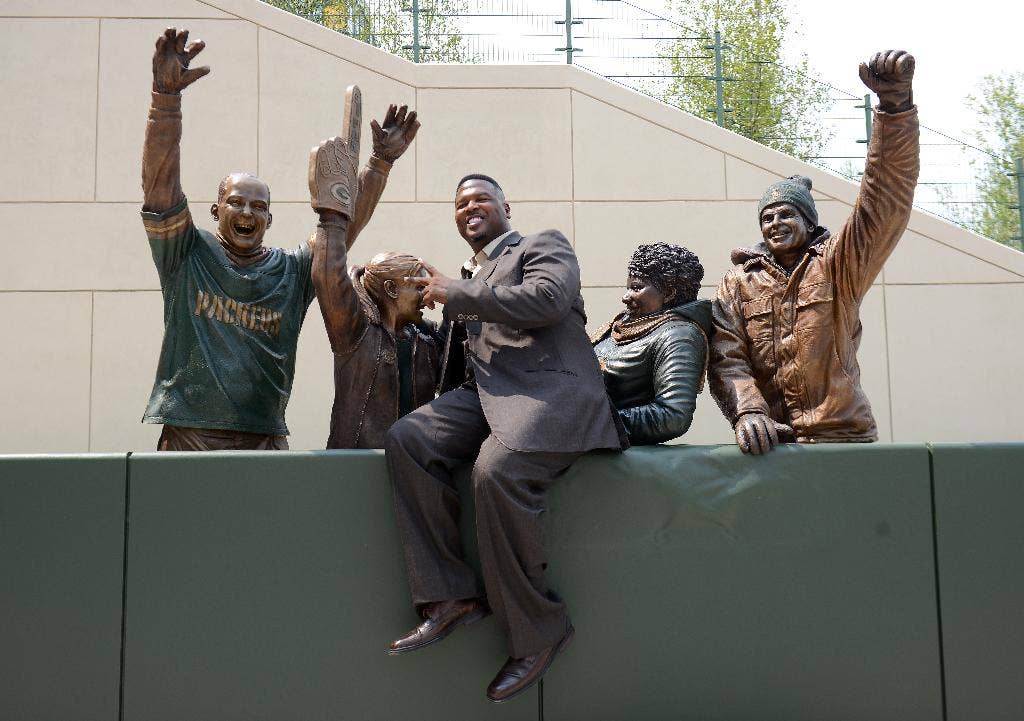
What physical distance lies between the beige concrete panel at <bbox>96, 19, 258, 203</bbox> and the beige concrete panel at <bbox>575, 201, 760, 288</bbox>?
337cm

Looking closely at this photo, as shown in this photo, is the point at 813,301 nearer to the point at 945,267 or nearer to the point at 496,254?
the point at 496,254

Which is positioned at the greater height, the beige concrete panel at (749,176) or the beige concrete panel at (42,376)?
the beige concrete panel at (749,176)

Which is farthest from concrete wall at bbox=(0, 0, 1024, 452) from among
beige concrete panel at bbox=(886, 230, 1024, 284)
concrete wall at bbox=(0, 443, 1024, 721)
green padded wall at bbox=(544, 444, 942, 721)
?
green padded wall at bbox=(544, 444, 942, 721)

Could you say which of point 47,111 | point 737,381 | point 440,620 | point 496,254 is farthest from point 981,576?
point 47,111

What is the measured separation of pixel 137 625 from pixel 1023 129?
1733 centimetres

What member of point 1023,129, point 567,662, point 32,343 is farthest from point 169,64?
point 1023,129

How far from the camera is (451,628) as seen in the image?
Answer: 3771mm

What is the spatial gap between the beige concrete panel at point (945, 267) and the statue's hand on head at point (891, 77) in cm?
676

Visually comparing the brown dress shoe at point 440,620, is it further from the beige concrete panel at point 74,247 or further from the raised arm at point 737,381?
the beige concrete panel at point 74,247

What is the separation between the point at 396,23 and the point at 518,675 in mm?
9231

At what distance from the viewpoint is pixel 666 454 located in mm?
4008

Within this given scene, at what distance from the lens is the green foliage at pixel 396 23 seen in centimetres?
1138

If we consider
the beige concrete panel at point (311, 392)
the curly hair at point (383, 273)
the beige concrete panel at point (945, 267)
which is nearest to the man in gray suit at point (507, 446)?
the curly hair at point (383, 273)

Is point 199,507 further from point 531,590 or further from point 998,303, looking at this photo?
point 998,303
